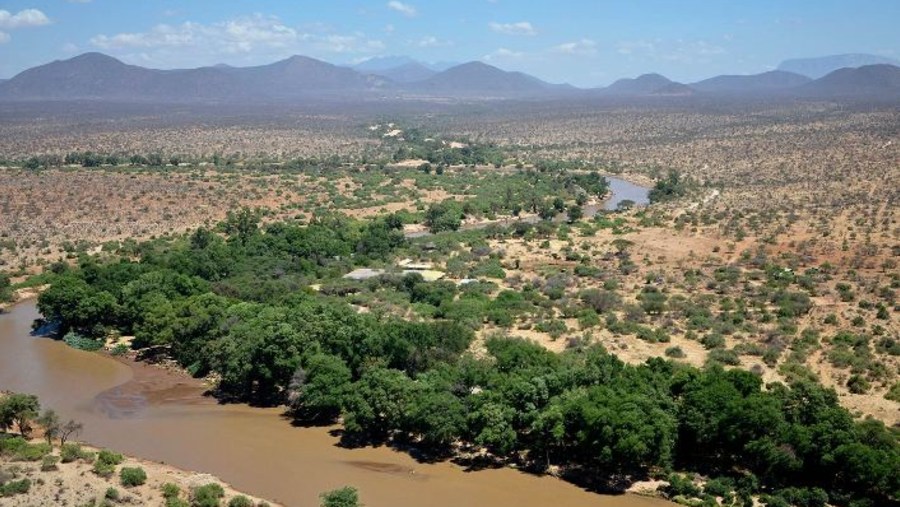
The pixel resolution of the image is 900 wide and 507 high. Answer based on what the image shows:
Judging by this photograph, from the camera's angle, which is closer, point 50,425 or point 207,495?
point 207,495

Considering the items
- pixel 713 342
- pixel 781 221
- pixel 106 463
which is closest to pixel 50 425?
pixel 106 463

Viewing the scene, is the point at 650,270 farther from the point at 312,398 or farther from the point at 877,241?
the point at 312,398

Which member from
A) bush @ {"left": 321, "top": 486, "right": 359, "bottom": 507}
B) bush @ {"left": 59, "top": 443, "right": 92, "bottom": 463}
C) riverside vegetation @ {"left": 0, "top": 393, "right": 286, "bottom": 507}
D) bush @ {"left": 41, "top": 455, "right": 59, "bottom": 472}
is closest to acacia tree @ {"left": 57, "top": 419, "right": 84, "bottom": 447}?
riverside vegetation @ {"left": 0, "top": 393, "right": 286, "bottom": 507}

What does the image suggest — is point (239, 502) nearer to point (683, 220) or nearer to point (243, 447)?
point (243, 447)

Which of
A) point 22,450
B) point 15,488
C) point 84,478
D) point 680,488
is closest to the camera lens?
point 15,488

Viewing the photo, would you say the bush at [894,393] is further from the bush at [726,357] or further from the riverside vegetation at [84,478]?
the riverside vegetation at [84,478]

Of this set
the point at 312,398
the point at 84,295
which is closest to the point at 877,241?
the point at 312,398
